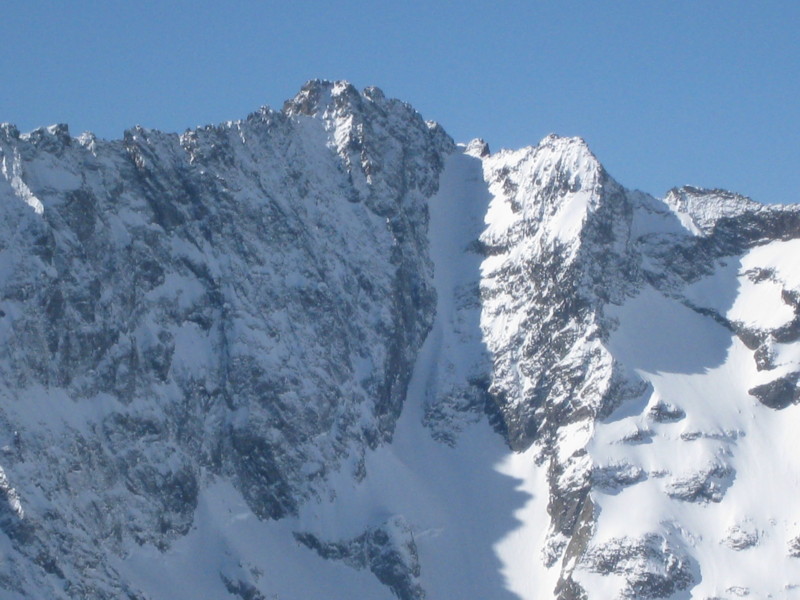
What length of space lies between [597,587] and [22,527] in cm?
6416

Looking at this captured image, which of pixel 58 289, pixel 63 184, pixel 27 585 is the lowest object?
pixel 27 585

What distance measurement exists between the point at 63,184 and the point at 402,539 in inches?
2199

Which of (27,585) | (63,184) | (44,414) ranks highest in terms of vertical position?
(63,184)

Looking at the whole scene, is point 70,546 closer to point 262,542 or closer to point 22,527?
point 22,527

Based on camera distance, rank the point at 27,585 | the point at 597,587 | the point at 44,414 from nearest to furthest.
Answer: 1. the point at 27,585
2. the point at 44,414
3. the point at 597,587

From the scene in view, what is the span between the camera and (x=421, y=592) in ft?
648

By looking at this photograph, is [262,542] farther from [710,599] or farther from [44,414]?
[710,599]

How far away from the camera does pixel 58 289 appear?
619 feet

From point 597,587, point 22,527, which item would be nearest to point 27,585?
point 22,527

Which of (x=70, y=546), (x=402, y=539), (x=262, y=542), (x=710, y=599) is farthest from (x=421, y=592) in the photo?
(x=70, y=546)

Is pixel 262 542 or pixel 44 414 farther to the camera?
pixel 262 542

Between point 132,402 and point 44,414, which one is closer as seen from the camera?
point 44,414

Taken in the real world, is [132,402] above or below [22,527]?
above

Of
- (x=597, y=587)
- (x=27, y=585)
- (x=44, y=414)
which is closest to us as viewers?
(x=27, y=585)
